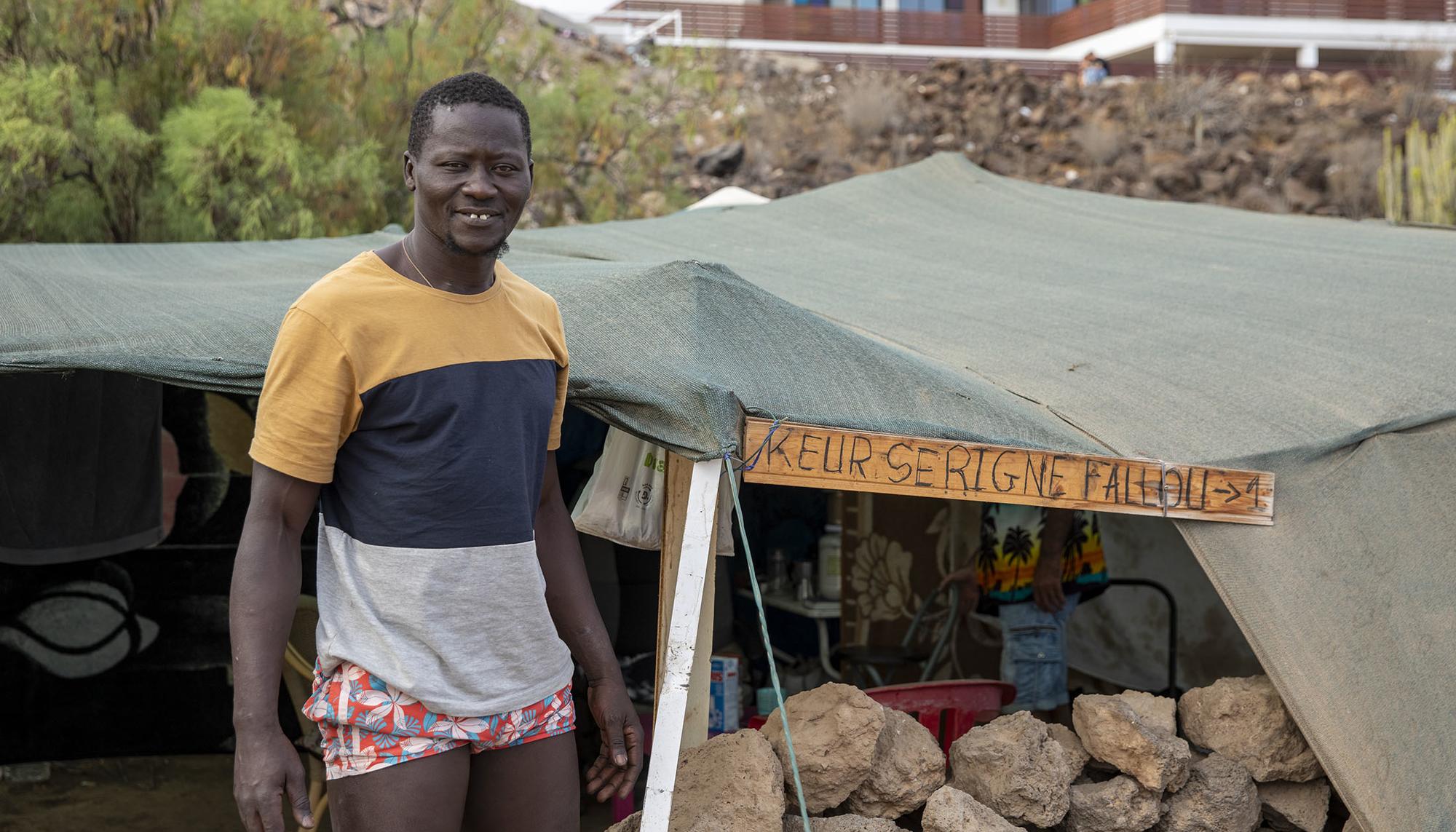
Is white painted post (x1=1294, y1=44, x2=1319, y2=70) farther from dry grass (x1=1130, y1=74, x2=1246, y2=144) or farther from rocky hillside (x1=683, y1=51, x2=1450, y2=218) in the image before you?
dry grass (x1=1130, y1=74, x2=1246, y2=144)

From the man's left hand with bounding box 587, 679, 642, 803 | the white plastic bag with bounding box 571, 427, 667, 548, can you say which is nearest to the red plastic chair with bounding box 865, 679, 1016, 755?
the white plastic bag with bounding box 571, 427, 667, 548

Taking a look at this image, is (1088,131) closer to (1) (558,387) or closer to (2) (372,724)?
(1) (558,387)

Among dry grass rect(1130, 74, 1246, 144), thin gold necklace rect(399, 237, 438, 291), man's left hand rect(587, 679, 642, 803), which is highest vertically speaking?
→ dry grass rect(1130, 74, 1246, 144)

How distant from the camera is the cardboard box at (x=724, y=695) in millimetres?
4602

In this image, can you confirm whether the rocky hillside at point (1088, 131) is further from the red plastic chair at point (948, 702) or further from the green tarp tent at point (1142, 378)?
the red plastic chair at point (948, 702)

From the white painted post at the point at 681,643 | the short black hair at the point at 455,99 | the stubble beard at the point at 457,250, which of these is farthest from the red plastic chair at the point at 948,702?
the short black hair at the point at 455,99

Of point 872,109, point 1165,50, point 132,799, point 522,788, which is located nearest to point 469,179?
point 522,788

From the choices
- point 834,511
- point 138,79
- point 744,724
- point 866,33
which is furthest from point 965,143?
point 744,724

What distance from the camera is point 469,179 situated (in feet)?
7.41

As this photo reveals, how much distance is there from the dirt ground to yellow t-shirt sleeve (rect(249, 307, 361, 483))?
126 inches

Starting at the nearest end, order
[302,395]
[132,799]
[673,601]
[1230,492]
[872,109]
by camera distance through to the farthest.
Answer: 1. [302,395]
2. [673,601]
3. [1230,492]
4. [132,799]
5. [872,109]

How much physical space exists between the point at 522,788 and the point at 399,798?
231 mm

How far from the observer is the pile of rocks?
10.4ft

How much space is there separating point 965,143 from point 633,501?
19.5 m
